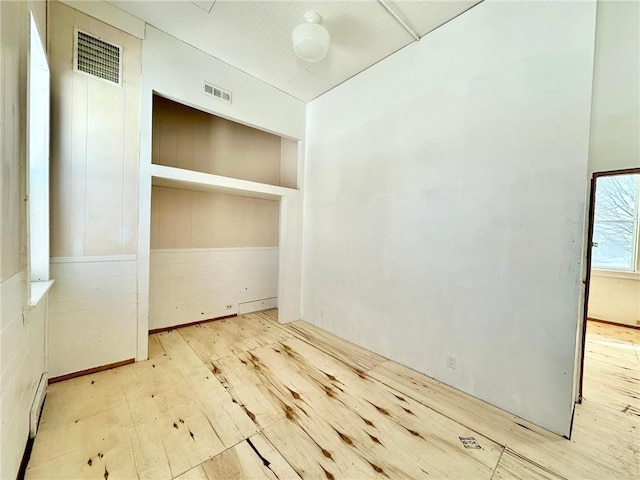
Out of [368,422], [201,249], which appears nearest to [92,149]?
[201,249]

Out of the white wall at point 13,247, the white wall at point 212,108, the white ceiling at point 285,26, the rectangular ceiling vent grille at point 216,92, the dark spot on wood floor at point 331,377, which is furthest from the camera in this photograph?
the rectangular ceiling vent grille at point 216,92

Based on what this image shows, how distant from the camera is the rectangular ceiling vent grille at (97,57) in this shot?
2.19 m

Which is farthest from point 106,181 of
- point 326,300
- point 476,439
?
Result: point 476,439

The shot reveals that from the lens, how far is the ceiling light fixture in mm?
2096

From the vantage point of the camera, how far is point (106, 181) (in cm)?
234

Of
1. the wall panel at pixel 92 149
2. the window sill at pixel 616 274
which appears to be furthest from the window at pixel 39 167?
the window sill at pixel 616 274

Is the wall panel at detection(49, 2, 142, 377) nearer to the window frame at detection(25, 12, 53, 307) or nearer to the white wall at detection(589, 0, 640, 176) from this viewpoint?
the window frame at detection(25, 12, 53, 307)

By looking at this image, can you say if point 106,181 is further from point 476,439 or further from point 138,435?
point 476,439

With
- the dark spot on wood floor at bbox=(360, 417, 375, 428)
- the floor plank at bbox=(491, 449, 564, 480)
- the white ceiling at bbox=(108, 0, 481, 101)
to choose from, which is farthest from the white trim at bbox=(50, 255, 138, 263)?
the floor plank at bbox=(491, 449, 564, 480)

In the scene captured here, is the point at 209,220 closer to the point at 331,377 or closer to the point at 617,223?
the point at 331,377

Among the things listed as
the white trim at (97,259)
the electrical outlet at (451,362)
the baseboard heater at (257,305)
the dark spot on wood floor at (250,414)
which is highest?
the white trim at (97,259)

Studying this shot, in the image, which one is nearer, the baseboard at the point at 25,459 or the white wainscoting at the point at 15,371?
the white wainscoting at the point at 15,371

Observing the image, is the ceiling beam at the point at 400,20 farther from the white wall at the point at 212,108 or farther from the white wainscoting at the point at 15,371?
the white wainscoting at the point at 15,371

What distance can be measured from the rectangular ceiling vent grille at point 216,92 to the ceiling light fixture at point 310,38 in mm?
1232
